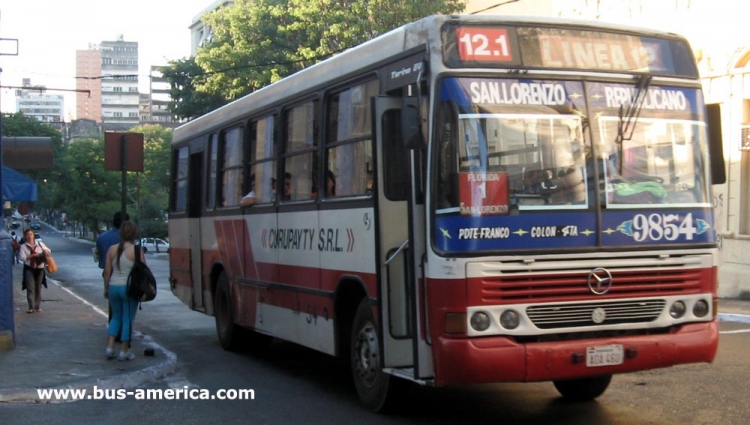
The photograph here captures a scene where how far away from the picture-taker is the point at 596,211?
707 centimetres

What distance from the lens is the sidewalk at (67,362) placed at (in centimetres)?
949

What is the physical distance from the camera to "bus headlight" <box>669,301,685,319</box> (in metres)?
7.26

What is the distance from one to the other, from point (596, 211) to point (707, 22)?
15.4 metres

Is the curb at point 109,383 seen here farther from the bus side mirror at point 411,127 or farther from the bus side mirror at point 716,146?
the bus side mirror at point 716,146

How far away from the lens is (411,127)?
6.93m

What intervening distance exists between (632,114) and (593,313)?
1.56m

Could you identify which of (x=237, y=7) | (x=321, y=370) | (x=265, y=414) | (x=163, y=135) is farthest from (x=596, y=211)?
(x=163, y=135)

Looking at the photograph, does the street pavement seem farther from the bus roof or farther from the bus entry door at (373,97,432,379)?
the bus entry door at (373,97,432,379)

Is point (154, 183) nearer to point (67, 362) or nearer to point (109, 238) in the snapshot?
point (109, 238)

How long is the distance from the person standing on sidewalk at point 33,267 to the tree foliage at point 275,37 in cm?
1616

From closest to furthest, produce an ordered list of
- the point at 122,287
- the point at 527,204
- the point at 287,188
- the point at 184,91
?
the point at 527,204 → the point at 287,188 → the point at 122,287 → the point at 184,91

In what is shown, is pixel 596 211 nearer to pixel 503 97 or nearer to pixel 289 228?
pixel 503 97

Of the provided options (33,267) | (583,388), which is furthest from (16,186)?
(583,388)

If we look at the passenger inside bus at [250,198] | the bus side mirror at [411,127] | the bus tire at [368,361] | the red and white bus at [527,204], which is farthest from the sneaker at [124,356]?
the bus side mirror at [411,127]
